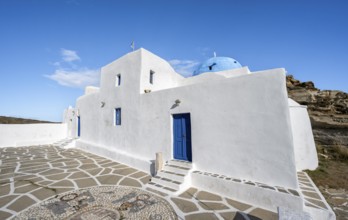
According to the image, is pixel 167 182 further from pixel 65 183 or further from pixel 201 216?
pixel 65 183

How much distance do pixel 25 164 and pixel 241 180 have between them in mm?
10897

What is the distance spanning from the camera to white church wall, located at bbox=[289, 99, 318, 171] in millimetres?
7508

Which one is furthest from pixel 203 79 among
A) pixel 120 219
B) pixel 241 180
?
pixel 120 219

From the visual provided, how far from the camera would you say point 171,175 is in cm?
604

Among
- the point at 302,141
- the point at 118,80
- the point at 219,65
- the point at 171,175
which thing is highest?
the point at 219,65

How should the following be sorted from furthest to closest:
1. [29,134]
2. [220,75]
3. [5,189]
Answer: [29,134] < [220,75] < [5,189]

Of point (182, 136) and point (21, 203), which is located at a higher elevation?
point (182, 136)

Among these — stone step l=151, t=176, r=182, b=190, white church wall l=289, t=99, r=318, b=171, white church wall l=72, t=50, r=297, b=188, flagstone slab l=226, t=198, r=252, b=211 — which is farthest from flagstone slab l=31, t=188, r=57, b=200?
white church wall l=289, t=99, r=318, b=171

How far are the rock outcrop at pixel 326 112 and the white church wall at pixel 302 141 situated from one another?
10.5 ft

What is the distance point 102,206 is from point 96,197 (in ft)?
2.14

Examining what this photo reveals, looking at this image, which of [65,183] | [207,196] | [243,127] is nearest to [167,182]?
[207,196]

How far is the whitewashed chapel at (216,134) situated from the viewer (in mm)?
4664

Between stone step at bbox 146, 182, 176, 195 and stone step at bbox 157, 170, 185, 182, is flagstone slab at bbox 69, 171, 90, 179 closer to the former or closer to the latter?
stone step at bbox 146, 182, 176, 195

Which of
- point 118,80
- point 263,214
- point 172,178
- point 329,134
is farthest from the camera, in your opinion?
point 118,80
